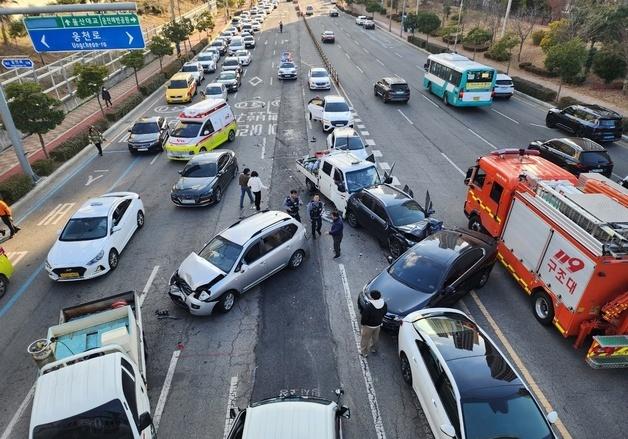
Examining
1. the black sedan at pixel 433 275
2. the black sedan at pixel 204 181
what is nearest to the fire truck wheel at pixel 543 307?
the black sedan at pixel 433 275

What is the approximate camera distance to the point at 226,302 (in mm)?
10383

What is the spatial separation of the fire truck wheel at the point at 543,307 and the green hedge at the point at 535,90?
24369 mm

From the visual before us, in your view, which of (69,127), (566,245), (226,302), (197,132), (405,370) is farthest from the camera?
(69,127)

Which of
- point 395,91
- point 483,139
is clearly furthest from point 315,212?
point 395,91

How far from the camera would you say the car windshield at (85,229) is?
12.3 meters

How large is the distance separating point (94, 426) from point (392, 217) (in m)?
9.05

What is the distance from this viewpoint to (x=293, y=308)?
10562mm

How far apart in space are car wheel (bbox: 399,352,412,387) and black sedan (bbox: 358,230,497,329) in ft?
3.22

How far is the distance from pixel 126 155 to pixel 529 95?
1128 inches

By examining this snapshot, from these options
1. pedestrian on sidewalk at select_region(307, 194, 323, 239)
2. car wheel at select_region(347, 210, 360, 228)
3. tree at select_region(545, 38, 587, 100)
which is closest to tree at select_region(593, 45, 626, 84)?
tree at select_region(545, 38, 587, 100)

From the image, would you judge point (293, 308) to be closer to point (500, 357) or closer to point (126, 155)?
point (500, 357)

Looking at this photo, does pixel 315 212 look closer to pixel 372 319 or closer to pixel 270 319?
pixel 270 319

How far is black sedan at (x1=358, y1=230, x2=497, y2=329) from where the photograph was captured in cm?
948

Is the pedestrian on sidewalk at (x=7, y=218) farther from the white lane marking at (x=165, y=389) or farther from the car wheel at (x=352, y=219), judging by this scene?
the car wheel at (x=352, y=219)
